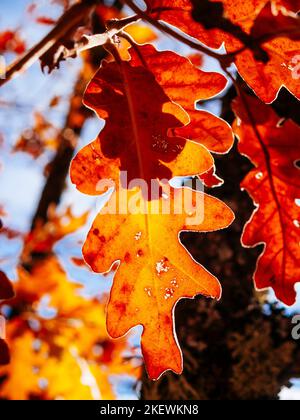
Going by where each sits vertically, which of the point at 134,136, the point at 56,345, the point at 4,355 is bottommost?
the point at 56,345

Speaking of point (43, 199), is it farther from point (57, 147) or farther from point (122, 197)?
point (122, 197)

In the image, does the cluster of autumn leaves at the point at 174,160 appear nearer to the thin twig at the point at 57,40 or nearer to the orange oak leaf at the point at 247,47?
the orange oak leaf at the point at 247,47

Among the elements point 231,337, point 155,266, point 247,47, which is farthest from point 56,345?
point 247,47

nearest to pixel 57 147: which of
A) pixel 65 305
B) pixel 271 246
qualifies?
pixel 65 305

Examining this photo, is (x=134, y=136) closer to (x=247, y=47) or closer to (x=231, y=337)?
(x=247, y=47)

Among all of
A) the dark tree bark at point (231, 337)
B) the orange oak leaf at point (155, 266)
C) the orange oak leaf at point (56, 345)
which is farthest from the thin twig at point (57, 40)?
the orange oak leaf at point (56, 345)

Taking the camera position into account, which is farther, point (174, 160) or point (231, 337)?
point (231, 337)
